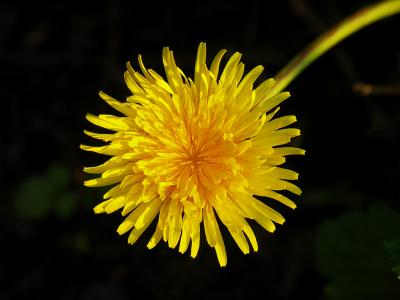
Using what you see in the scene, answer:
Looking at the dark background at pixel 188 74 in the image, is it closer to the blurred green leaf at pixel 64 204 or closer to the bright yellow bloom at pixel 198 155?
the blurred green leaf at pixel 64 204

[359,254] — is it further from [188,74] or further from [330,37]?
[188,74]

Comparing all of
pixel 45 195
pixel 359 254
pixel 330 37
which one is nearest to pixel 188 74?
pixel 330 37

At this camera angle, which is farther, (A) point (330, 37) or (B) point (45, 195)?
(B) point (45, 195)

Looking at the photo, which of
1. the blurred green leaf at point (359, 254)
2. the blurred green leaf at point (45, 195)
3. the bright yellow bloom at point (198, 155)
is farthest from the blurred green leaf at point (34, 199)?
the blurred green leaf at point (359, 254)

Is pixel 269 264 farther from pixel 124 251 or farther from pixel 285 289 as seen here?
pixel 124 251

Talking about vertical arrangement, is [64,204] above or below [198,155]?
above

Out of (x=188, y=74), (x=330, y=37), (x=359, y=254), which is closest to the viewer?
(x=330, y=37)

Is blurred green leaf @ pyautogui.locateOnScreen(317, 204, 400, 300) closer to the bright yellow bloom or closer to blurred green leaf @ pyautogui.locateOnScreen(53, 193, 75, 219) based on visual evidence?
the bright yellow bloom
